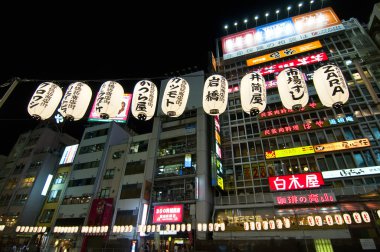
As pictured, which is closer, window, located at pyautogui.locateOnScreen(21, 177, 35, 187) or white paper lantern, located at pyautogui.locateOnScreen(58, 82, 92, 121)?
white paper lantern, located at pyautogui.locateOnScreen(58, 82, 92, 121)

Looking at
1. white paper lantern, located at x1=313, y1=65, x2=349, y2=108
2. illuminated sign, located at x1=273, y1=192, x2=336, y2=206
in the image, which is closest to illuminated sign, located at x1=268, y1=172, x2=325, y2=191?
illuminated sign, located at x1=273, y1=192, x2=336, y2=206

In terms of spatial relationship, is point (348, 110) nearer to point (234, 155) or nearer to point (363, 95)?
point (363, 95)

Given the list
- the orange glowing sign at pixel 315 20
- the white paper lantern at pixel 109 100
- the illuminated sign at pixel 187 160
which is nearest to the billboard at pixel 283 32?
the orange glowing sign at pixel 315 20

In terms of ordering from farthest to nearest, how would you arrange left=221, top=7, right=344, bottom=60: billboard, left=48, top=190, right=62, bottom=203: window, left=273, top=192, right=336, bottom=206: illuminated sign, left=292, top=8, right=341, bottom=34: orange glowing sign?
left=48, top=190, right=62, bottom=203: window, left=292, top=8, right=341, bottom=34: orange glowing sign, left=221, top=7, right=344, bottom=60: billboard, left=273, top=192, right=336, bottom=206: illuminated sign

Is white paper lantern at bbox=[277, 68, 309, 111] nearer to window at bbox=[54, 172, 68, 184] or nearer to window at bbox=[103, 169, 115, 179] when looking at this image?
window at bbox=[103, 169, 115, 179]

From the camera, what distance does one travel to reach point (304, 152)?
22.5 m

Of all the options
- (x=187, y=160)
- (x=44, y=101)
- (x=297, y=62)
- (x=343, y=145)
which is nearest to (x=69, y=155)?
(x=187, y=160)

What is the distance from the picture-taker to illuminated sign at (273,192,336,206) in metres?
18.1

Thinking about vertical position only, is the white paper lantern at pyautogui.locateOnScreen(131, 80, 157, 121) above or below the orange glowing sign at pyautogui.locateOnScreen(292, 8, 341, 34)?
below

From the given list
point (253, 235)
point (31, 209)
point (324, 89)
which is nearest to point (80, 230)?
point (31, 209)

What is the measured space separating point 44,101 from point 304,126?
23.8m

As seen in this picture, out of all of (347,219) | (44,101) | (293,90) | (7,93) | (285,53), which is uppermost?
(285,53)

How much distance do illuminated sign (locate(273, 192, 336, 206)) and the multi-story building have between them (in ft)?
117

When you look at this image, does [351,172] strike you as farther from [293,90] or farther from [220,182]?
[293,90]
